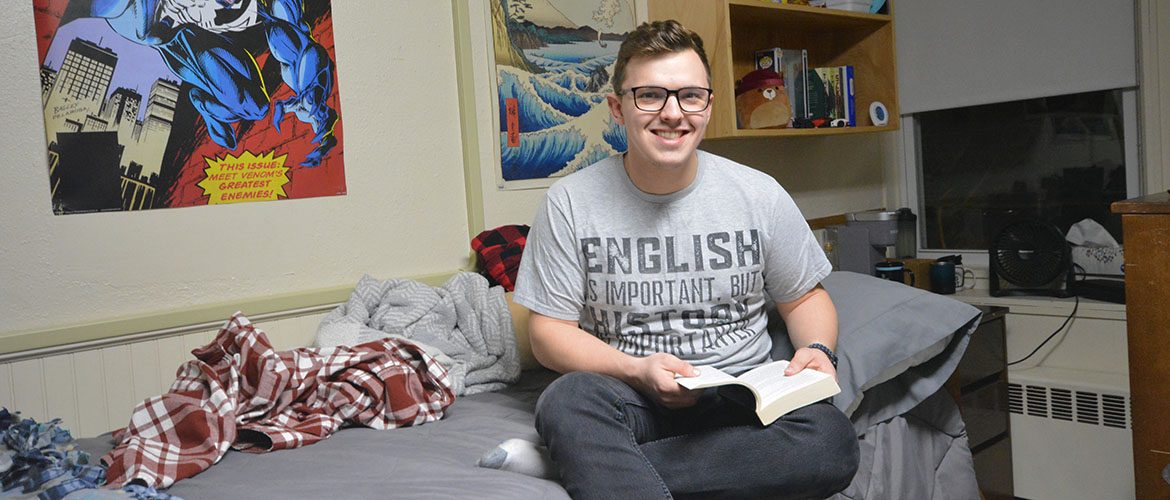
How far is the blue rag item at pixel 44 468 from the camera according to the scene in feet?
3.84

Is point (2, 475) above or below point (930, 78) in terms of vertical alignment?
below

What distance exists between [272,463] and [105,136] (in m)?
0.75

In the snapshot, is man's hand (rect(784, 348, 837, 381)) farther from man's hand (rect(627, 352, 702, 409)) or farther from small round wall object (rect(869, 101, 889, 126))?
small round wall object (rect(869, 101, 889, 126))

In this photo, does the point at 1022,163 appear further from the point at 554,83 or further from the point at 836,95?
the point at 554,83

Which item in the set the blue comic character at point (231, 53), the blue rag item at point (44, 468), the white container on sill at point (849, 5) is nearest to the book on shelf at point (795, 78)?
the white container on sill at point (849, 5)

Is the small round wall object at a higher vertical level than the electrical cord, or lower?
higher

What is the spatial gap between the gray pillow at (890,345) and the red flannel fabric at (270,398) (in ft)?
2.34

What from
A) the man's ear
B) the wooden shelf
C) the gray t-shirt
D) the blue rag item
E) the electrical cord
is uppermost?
the wooden shelf

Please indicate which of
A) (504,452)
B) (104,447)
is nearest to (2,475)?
(104,447)

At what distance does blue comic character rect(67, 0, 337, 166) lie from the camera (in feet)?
5.87

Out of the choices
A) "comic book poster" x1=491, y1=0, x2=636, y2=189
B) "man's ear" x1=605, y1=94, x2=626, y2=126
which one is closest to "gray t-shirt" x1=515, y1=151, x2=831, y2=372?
"man's ear" x1=605, y1=94, x2=626, y2=126

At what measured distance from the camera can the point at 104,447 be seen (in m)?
1.55

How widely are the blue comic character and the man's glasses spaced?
80cm

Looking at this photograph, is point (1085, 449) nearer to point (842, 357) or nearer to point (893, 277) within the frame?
point (893, 277)
